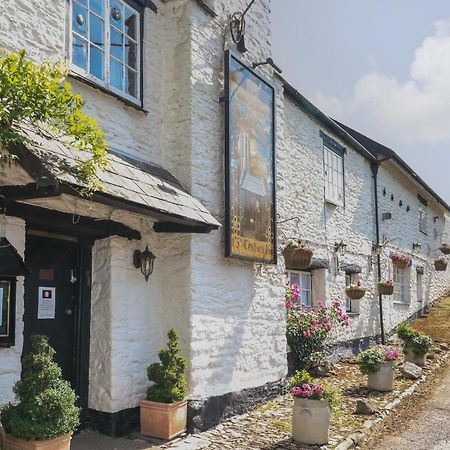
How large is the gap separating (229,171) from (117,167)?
2.05 m

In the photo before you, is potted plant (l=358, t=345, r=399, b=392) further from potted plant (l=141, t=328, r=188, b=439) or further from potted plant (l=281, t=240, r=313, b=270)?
potted plant (l=141, t=328, r=188, b=439)

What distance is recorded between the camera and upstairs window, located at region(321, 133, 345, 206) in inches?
476

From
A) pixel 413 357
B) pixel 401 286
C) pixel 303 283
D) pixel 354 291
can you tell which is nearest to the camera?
pixel 413 357

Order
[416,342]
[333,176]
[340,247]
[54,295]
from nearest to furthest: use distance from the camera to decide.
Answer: [54,295] < [416,342] < [340,247] < [333,176]

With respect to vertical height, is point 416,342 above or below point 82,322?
below

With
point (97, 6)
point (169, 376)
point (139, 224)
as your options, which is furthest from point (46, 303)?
point (97, 6)

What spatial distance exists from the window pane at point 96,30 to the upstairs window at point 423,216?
650 inches

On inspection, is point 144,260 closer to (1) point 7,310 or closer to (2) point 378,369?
(1) point 7,310

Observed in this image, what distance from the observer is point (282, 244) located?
930 cm

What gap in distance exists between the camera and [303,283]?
11.3 m

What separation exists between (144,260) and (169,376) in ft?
4.58

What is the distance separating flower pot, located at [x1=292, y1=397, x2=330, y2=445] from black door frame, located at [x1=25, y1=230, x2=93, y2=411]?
2.46m

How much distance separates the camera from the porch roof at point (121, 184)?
13.7ft

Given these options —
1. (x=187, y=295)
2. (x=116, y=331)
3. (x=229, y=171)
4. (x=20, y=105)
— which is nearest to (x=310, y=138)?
(x=229, y=171)
